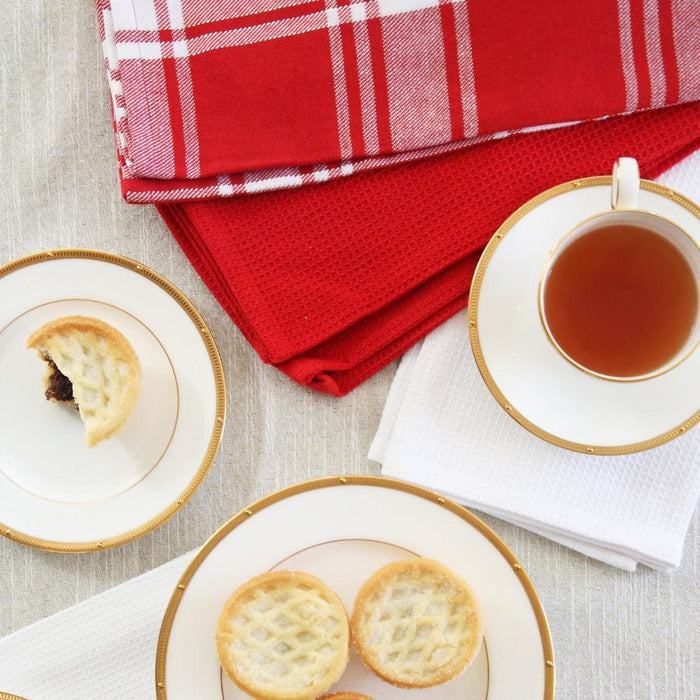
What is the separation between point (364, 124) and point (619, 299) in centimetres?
38

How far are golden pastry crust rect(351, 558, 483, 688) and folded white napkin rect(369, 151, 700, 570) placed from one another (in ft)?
0.41

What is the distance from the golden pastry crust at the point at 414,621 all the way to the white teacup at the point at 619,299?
31 centimetres

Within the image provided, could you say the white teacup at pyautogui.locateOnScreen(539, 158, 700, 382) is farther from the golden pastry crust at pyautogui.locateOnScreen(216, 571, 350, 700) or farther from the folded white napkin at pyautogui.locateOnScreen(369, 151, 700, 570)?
the golden pastry crust at pyautogui.locateOnScreen(216, 571, 350, 700)

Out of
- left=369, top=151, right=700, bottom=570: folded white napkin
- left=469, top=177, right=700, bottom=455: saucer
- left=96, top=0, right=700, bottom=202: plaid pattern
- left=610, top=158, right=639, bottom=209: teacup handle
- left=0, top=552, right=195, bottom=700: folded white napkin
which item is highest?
left=96, top=0, right=700, bottom=202: plaid pattern

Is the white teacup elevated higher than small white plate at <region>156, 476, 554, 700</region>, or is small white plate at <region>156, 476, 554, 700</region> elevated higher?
the white teacup

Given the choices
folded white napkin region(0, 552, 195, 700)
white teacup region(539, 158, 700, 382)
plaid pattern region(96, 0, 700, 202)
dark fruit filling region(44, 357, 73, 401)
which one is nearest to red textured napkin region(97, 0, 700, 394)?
plaid pattern region(96, 0, 700, 202)

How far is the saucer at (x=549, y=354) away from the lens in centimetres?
97

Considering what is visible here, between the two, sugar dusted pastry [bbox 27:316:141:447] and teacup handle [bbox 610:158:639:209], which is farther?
sugar dusted pastry [bbox 27:316:141:447]

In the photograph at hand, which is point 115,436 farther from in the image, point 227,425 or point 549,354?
point 549,354

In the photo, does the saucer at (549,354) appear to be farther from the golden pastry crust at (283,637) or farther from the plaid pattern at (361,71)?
the golden pastry crust at (283,637)

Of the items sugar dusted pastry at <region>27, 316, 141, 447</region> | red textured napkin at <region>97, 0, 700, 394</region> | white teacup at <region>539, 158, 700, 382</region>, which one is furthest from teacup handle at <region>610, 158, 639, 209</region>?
sugar dusted pastry at <region>27, 316, 141, 447</region>

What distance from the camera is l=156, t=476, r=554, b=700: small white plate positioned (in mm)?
973

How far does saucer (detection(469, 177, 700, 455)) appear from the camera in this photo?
3.18 feet

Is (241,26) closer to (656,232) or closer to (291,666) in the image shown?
(656,232)
